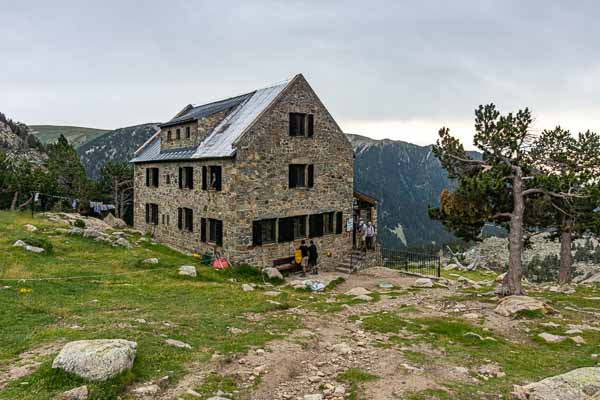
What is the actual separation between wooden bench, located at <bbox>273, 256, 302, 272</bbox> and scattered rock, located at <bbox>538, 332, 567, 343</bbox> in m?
15.9

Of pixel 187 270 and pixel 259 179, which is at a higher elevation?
pixel 259 179

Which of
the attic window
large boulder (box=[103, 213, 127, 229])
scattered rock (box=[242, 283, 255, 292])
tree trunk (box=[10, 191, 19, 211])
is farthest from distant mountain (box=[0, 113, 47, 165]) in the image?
scattered rock (box=[242, 283, 255, 292])

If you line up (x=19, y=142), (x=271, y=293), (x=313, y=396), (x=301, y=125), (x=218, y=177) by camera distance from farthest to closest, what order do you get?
(x=19, y=142) → (x=301, y=125) → (x=218, y=177) → (x=271, y=293) → (x=313, y=396)

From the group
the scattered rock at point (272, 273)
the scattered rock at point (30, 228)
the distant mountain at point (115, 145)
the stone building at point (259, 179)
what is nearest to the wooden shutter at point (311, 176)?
the stone building at point (259, 179)

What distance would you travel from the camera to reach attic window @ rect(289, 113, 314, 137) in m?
28.4

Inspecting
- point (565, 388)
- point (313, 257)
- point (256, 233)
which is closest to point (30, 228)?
point (256, 233)

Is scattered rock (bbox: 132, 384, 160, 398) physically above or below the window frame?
below

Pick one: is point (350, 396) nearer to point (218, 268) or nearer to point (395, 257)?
point (218, 268)

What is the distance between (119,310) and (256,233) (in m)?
12.0

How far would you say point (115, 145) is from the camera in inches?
7052

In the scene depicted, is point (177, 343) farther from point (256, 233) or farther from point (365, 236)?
point (365, 236)

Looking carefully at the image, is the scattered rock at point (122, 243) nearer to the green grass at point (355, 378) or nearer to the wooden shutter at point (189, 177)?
the wooden shutter at point (189, 177)

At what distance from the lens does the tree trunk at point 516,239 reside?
66.3ft

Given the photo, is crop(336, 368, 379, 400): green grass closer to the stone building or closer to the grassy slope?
the grassy slope
